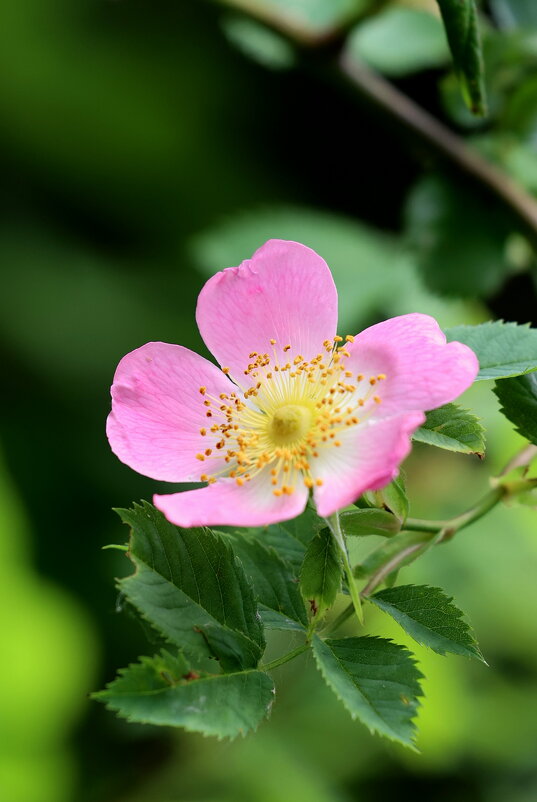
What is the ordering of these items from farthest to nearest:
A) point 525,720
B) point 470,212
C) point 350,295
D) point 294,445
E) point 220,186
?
point 220,186 < point 525,720 < point 350,295 < point 470,212 < point 294,445

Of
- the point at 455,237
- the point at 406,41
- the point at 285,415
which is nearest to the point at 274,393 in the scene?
the point at 285,415

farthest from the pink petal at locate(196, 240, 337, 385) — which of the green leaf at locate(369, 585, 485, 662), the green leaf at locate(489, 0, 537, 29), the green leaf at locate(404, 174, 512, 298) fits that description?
the green leaf at locate(489, 0, 537, 29)

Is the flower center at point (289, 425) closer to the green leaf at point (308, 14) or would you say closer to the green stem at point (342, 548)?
the green stem at point (342, 548)

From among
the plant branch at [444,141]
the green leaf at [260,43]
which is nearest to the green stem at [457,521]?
the plant branch at [444,141]

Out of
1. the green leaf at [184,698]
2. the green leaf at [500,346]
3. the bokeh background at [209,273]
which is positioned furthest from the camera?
the bokeh background at [209,273]

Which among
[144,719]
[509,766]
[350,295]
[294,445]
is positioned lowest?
[509,766]

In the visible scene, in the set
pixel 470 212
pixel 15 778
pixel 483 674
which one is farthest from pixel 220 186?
Answer: pixel 15 778

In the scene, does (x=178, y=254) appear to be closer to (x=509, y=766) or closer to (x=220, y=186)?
(x=220, y=186)

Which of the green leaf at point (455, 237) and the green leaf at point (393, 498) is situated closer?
the green leaf at point (393, 498)
